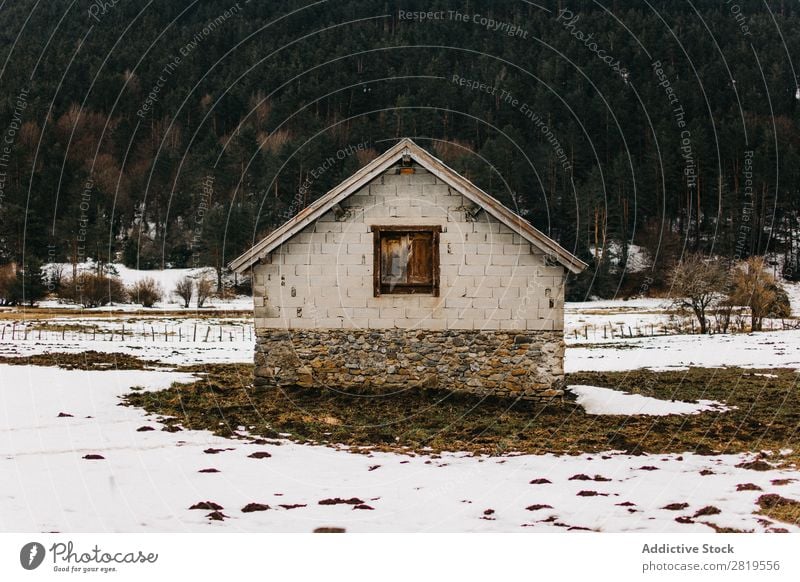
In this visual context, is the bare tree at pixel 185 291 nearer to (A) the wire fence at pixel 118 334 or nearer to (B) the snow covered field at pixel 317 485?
(A) the wire fence at pixel 118 334

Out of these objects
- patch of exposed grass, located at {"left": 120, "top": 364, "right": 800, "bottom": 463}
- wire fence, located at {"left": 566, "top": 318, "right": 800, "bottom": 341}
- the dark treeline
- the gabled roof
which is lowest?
patch of exposed grass, located at {"left": 120, "top": 364, "right": 800, "bottom": 463}

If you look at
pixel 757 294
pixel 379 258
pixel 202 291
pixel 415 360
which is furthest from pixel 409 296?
pixel 202 291

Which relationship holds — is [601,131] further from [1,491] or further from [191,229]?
[1,491]

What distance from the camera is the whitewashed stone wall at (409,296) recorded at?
18.2m

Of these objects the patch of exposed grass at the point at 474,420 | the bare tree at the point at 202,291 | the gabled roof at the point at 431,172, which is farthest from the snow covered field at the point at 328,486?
the bare tree at the point at 202,291

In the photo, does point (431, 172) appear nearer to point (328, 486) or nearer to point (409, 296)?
point (409, 296)

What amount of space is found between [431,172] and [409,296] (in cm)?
337

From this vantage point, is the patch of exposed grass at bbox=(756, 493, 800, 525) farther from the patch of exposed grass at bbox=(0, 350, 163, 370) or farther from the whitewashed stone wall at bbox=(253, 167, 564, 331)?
the patch of exposed grass at bbox=(0, 350, 163, 370)

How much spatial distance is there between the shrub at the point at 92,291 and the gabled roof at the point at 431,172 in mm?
40792

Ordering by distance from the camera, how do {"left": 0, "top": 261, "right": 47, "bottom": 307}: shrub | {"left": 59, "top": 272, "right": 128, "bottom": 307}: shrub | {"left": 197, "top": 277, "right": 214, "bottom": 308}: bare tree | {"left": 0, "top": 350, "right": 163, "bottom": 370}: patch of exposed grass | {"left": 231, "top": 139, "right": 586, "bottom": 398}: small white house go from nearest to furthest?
{"left": 231, "top": 139, "right": 586, "bottom": 398}: small white house → {"left": 0, "top": 350, "right": 163, "bottom": 370}: patch of exposed grass → {"left": 0, "top": 261, "right": 47, "bottom": 307}: shrub → {"left": 59, "top": 272, "right": 128, "bottom": 307}: shrub → {"left": 197, "top": 277, "right": 214, "bottom": 308}: bare tree

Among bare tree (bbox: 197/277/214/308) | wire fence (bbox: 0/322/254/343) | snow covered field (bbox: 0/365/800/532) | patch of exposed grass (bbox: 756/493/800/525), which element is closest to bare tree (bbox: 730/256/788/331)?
wire fence (bbox: 0/322/254/343)

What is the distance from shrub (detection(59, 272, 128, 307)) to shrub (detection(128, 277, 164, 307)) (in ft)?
3.54

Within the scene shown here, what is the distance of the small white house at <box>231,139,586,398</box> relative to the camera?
59.3ft

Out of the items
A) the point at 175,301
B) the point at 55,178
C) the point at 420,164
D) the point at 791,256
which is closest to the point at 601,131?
the point at 791,256
